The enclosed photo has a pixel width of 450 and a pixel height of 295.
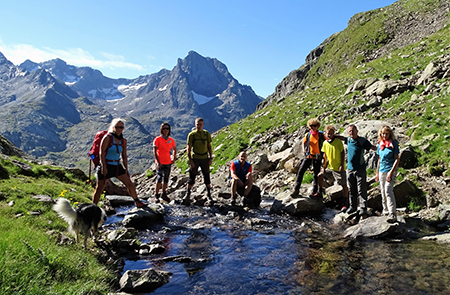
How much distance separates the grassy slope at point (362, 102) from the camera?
46.2 ft

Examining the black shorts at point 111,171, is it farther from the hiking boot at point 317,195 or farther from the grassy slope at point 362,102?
the grassy slope at point 362,102

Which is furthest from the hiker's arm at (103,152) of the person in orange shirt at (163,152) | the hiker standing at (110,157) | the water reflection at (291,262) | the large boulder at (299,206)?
the large boulder at (299,206)

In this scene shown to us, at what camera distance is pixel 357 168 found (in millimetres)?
9961

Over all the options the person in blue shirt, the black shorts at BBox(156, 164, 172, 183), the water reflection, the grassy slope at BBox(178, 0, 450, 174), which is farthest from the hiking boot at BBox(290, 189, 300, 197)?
the black shorts at BBox(156, 164, 172, 183)

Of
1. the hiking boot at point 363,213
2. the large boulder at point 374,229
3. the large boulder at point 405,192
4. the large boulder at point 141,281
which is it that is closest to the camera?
the large boulder at point 141,281

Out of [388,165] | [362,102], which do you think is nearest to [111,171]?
[388,165]

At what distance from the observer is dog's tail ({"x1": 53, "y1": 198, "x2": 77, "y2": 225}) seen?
6339 mm

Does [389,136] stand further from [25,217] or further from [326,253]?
[25,217]

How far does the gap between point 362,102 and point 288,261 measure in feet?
65.1

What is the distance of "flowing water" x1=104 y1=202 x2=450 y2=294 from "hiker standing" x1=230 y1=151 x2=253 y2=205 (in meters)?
2.62

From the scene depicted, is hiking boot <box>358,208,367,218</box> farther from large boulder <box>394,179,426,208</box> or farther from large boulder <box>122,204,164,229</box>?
large boulder <box>122,204,164,229</box>

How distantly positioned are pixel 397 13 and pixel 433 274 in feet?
214

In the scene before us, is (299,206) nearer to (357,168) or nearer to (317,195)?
(317,195)

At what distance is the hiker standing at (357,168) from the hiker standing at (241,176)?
429 centimetres
